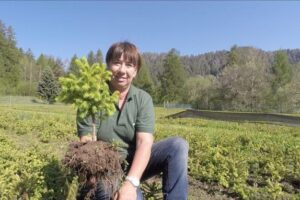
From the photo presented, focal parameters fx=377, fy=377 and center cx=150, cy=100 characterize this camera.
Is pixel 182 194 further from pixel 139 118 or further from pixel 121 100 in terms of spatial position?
pixel 121 100

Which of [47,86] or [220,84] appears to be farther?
[47,86]

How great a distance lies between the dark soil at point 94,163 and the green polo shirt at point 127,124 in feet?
0.75

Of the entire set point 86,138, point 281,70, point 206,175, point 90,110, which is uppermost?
point 281,70

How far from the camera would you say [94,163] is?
9.08ft

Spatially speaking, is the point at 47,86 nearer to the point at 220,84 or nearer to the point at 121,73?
the point at 220,84

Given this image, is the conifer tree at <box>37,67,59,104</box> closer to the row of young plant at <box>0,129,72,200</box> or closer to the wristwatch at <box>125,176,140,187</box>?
the row of young plant at <box>0,129,72,200</box>

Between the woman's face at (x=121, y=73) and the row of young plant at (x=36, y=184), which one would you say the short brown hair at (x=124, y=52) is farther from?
the row of young plant at (x=36, y=184)

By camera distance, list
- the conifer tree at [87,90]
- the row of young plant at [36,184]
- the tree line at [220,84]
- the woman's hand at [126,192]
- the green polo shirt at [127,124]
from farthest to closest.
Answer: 1. the tree line at [220,84]
2. the row of young plant at [36,184]
3. the green polo shirt at [127,124]
4. the woman's hand at [126,192]
5. the conifer tree at [87,90]

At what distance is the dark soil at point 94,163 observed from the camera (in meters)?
2.78

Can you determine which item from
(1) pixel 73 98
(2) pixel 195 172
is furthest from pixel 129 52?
(2) pixel 195 172

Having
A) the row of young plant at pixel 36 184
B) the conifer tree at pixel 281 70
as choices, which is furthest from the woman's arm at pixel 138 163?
the conifer tree at pixel 281 70

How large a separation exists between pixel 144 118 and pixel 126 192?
0.64 metres

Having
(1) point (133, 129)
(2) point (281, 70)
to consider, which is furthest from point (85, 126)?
(2) point (281, 70)

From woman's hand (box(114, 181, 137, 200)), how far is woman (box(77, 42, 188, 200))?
171 millimetres
